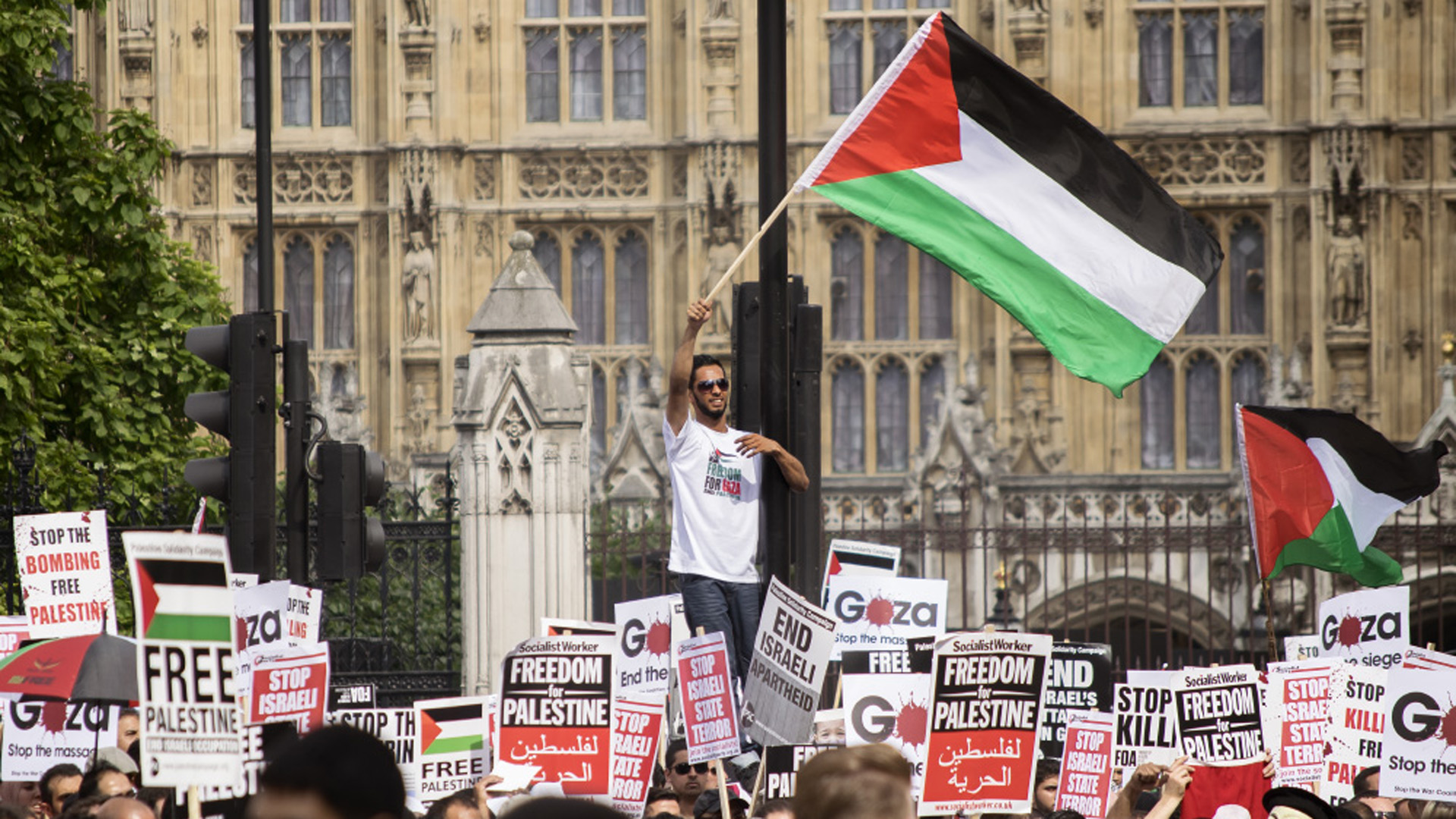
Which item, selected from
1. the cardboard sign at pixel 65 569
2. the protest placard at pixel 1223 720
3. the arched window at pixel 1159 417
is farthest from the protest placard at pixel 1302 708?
the arched window at pixel 1159 417

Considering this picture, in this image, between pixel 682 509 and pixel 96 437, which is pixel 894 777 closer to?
pixel 682 509

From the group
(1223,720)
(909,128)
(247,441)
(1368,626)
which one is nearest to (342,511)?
(247,441)

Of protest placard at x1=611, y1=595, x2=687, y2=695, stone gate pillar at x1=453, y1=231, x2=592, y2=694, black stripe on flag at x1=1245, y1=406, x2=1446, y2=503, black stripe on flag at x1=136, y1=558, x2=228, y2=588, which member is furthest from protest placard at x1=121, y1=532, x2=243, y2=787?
stone gate pillar at x1=453, y1=231, x2=592, y2=694

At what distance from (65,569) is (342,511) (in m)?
1.19

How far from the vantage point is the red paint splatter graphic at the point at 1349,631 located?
10.1 m

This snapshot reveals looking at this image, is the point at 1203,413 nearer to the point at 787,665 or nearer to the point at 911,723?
the point at 911,723

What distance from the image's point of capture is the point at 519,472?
1310 cm

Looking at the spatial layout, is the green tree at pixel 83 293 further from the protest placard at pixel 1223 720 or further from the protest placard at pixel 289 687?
the protest placard at pixel 1223 720

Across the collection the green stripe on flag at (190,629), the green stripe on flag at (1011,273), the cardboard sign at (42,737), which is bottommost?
the cardboard sign at (42,737)

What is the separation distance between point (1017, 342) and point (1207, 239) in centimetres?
2011

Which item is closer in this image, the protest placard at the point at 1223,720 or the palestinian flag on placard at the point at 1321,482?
the protest placard at the point at 1223,720

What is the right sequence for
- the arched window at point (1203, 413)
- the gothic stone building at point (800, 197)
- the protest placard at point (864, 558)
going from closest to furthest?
the protest placard at point (864, 558)
the gothic stone building at point (800, 197)
the arched window at point (1203, 413)

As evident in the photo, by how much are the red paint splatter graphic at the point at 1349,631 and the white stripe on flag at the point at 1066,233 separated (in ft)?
10.0

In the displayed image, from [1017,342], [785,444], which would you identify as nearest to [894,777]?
[785,444]
